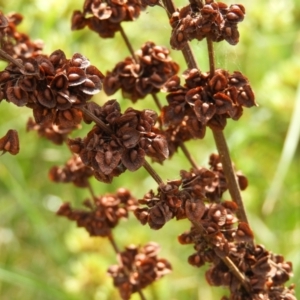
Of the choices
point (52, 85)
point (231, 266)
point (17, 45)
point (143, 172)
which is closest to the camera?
point (52, 85)

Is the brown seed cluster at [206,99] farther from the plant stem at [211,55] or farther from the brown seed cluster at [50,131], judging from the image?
the brown seed cluster at [50,131]

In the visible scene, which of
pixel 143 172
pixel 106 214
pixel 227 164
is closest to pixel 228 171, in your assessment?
pixel 227 164

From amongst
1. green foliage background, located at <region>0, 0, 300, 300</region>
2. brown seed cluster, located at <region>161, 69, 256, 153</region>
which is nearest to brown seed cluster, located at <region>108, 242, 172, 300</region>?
brown seed cluster, located at <region>161, 69, 256, 153</region>

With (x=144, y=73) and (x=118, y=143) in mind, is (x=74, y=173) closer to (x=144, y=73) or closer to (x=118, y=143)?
(x=144, y=73)

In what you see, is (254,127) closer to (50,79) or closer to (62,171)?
(62,171)

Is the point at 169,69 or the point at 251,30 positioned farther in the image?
the point at 251,30

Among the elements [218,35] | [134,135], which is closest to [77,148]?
[134,135]
